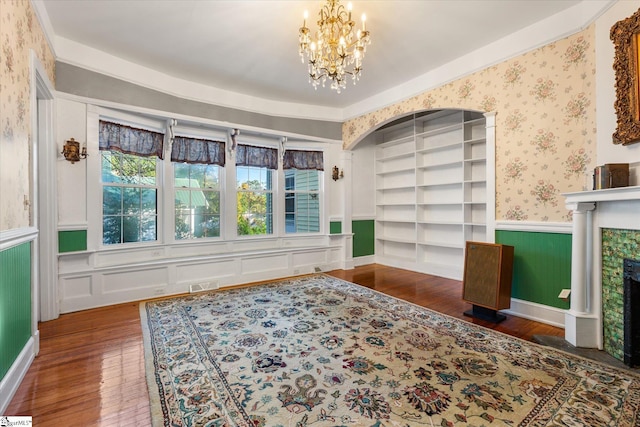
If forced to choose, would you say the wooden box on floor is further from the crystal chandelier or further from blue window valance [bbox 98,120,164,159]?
blue window valance [bbox 98,120,164,159]

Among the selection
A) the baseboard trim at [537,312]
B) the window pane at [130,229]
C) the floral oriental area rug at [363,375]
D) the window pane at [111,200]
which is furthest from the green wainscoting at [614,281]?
the window pane at [111,200]

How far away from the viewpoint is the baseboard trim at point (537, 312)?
291 cm

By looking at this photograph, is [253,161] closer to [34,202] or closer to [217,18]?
[217,18]

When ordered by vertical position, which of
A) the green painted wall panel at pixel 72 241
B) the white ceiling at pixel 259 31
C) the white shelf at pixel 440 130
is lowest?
the green painted wall panel at pixel 72 241

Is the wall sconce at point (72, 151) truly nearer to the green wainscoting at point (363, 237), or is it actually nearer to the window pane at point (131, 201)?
the window pane at point (131, 201)

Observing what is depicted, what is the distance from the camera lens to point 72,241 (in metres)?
3.31

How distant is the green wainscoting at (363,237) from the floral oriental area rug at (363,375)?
2692mm

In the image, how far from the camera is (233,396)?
71.1 inches

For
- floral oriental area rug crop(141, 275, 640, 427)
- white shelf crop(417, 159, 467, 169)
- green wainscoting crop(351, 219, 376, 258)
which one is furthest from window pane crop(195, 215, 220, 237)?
white shelf crop(417, 159, 467, 169)

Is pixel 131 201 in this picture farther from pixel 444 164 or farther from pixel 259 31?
pixel 444 164

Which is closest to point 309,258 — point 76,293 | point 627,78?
point 76,293

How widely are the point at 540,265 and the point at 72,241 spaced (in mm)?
5205

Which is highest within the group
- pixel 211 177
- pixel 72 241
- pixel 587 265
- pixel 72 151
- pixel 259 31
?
pixel 259 31

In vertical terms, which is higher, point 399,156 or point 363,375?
point 399,156
